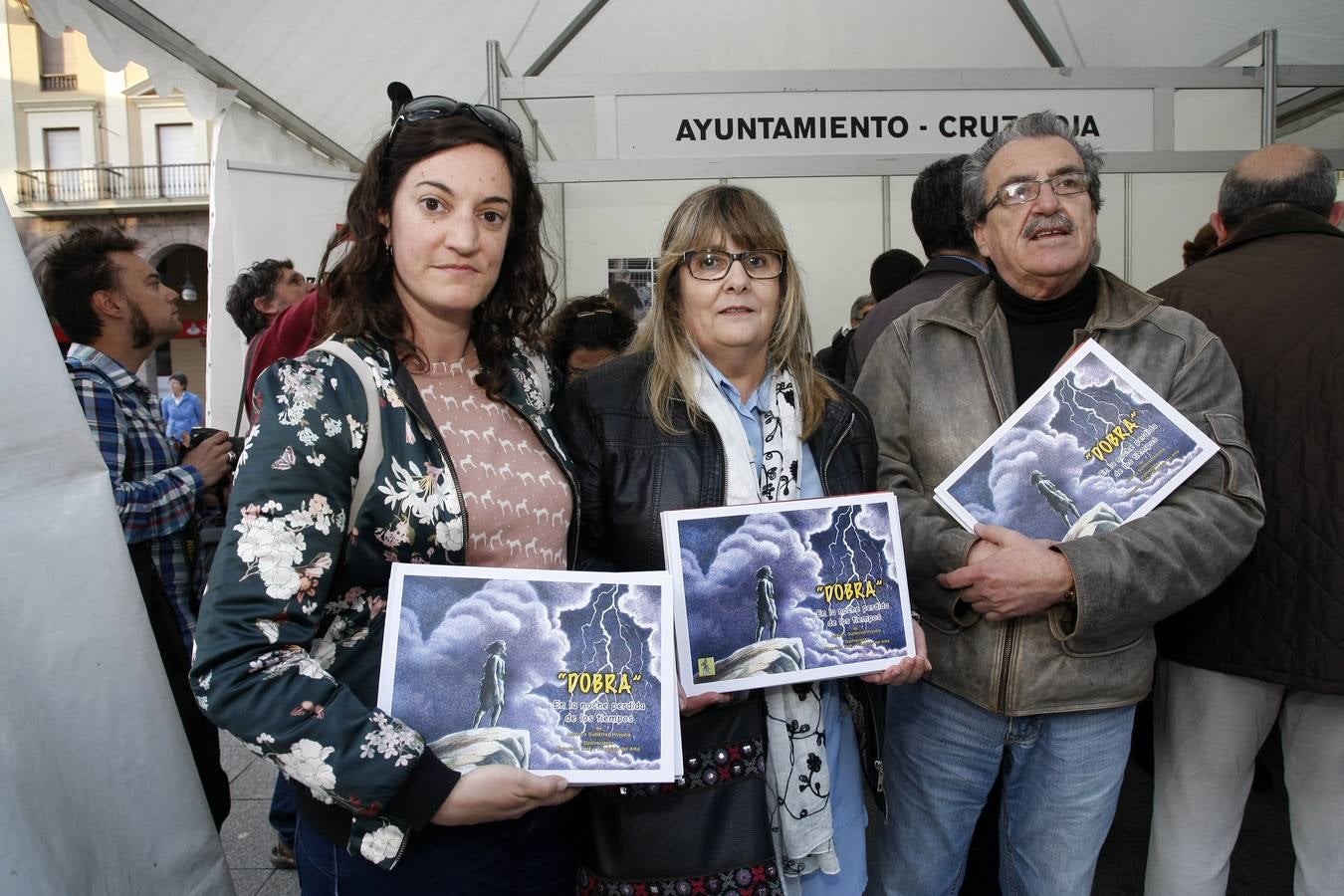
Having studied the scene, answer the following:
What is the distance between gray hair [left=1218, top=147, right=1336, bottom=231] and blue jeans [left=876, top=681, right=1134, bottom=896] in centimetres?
142

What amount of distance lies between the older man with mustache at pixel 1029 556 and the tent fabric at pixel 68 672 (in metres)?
1.49

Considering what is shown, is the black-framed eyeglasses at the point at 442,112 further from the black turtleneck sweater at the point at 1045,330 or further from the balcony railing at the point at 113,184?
the balcony railing at the point at 113,184

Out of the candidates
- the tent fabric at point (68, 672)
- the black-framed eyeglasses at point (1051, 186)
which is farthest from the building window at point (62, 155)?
the black-framed eyeglasses at point (1051, 186)

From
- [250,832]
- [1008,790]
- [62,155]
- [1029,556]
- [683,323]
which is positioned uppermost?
[62,155]

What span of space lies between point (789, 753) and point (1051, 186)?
1368 mm

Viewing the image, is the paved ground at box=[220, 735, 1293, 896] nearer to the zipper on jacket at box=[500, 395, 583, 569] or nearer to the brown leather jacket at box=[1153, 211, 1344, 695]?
the brown leather jacket at box=[1153, 211, 1344, 695]

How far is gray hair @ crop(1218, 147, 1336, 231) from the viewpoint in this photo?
2.23 m

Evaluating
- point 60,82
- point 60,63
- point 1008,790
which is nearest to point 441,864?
point 1008,790

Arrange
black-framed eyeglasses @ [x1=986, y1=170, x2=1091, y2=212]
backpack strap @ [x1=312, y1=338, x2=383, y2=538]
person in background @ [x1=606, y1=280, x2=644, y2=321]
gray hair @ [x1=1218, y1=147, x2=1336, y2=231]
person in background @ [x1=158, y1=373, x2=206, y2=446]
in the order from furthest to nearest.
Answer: person in background @ [x1=158, y1=373, x2=206, y2=446]
person in background @ [x1=606, y1=280, x2=644, y2=321]
gray hair @ [x1=1218, y1=147, x2=1336, y2=231]
black-framed eyeglasses @ [x1=986, y1=170, x2=1091, y2=212]
backpack strap @ [x1=312, y1=338, x2=383, y2=538]

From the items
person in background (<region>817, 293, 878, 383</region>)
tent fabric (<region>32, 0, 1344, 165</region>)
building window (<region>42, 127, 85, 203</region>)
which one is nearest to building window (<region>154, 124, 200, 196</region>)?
building window (<region>42, 127, 85, 203</region>)

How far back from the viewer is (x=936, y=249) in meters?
3.17

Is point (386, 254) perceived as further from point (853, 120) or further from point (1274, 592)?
point (853, 120)

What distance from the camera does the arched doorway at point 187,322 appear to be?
95.1 feet

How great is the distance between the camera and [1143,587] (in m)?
1.70
